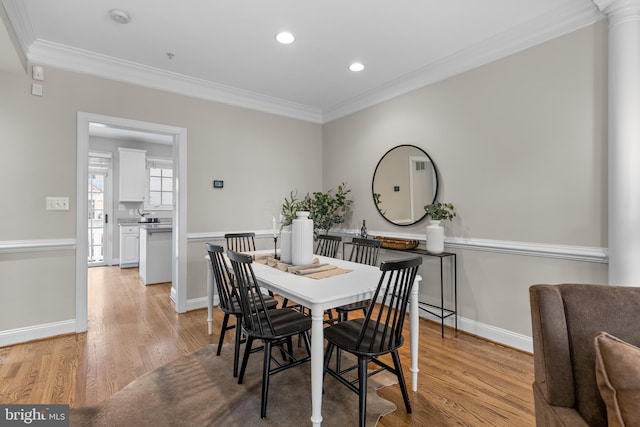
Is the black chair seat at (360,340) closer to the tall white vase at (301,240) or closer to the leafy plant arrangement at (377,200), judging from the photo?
the tall white vase at (301,240)

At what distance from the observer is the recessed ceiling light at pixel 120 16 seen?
2.43m

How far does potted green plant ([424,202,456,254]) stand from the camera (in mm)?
3074

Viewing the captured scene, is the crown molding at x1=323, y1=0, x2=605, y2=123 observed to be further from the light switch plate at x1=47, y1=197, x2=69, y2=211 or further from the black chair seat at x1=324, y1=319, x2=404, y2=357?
the light switch plate at x1=47, y1=197, x2=69, y2=211

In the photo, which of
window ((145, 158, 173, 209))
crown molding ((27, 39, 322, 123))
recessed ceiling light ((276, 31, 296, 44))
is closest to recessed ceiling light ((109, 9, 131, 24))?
crown molding ((27, 39, 322, 123))

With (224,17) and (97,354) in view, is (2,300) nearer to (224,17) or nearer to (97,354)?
(97,354)

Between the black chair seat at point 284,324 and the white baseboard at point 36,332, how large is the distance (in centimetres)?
219

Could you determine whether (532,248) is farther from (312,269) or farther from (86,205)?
(86,205)

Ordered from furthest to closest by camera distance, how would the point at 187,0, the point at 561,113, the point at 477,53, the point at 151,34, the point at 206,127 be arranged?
the point at 206,127 → the point at 477,53 → the point at 151,34 → the point at 561,113 → the point at 187,0

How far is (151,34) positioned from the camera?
2746mm

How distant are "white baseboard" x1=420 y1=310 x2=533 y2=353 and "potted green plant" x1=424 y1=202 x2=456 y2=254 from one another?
74cm

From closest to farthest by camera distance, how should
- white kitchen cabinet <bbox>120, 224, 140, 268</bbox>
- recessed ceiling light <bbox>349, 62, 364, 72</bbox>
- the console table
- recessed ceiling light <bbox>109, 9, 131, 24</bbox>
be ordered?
recessed ceiling light <bbox>109, 9, 131, 24</bbox> → the console table → recessed ceiling light <bbox>349, 62, 364, 72</bbox> → white kitchen cabinet <bbox>120, 224, 140, 268</bbox>

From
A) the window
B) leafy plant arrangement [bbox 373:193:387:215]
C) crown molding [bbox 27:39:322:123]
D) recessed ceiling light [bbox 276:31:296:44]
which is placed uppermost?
recessed ceiling light [bbox 276:31:296:44]

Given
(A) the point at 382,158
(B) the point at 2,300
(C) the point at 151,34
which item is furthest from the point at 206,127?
(B) the point at 2,300

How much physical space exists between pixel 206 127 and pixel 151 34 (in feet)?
3.99
